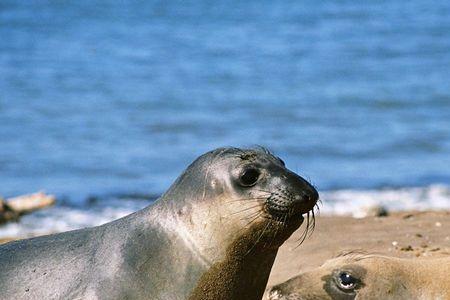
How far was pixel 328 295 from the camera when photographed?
5.82 meters

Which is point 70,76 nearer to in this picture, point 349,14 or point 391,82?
point 391,82

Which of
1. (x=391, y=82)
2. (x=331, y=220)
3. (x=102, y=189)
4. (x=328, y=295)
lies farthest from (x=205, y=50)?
(x=328, y=295)

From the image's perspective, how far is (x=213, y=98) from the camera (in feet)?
58.5

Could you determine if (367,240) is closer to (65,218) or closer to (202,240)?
A: (202,240)

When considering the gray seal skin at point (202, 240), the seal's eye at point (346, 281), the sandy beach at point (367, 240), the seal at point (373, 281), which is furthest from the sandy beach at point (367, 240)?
the gray seal skin at point (202, 240)

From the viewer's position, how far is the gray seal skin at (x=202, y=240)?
516cm

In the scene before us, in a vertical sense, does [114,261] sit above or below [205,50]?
above

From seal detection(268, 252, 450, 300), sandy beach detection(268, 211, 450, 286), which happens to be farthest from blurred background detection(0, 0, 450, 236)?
seal detection(268, 252, 450, 300)

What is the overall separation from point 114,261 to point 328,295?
3.40 feet

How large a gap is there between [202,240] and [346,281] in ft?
2.81

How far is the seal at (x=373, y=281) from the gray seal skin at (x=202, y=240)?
54cm

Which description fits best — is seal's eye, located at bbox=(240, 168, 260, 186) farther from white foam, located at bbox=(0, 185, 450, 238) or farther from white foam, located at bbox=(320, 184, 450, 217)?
white foam, located at bbox=(320, 184, 450, 217)

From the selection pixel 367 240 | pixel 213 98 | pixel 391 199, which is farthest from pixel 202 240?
pixel 213 98

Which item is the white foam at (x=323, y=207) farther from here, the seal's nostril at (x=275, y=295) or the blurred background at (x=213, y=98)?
Answer: the seal's nostril at (x=275, y=295)
